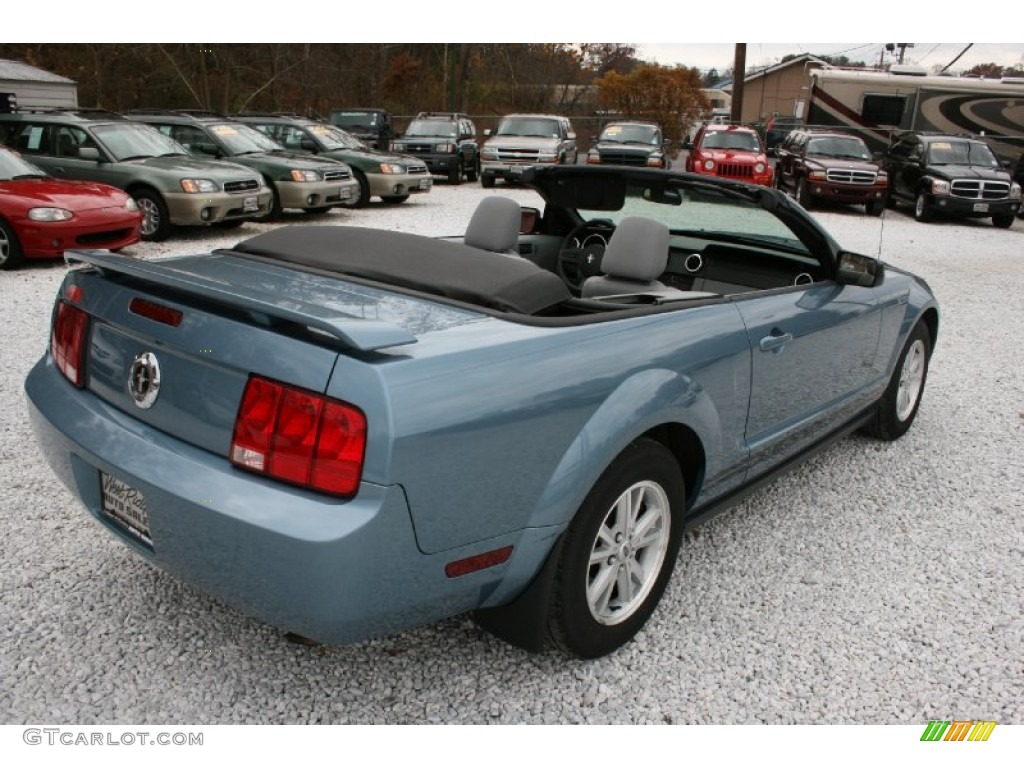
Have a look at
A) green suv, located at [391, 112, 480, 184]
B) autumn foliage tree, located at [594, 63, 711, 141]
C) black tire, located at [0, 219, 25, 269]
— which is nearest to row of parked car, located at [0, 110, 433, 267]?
black tire, located at [0, 219, 25, 269]

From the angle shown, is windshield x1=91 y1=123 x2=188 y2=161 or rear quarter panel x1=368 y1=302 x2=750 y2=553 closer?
rear quarter panel x1=368 y1=302 x2=750 y2=553

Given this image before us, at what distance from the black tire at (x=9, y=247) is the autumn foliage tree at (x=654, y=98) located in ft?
94.8

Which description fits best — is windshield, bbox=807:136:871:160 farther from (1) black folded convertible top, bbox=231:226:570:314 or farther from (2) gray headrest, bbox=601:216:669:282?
(1) black folded convertible top, bbox=231:226:570:314

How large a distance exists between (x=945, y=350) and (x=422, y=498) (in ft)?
21.3

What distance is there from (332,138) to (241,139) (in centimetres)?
265

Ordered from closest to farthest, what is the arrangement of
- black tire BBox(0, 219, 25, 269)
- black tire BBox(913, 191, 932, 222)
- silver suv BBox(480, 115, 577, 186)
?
black tire BBox(0, 219, 25, 269), black tire BBox(913, 191, 932, 222), silver suv BBox(480, 115, 577, 186)

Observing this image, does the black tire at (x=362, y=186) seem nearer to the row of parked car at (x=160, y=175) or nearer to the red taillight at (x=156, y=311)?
the row of parked car at (x=160, y=175)

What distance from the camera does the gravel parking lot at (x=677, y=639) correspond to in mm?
2502

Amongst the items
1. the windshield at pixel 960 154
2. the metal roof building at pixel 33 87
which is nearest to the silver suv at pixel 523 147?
the windshield at pixel 960 154

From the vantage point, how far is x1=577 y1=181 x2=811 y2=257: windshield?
3693mm

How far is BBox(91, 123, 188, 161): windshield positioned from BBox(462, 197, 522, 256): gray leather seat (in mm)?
9126

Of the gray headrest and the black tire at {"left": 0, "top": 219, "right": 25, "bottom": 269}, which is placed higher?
the gray headrest

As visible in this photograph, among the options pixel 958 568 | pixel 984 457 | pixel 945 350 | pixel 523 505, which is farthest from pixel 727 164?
pixel 523 505

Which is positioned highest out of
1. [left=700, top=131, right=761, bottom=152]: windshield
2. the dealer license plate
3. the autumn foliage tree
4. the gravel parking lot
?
the autumn foliage tree
